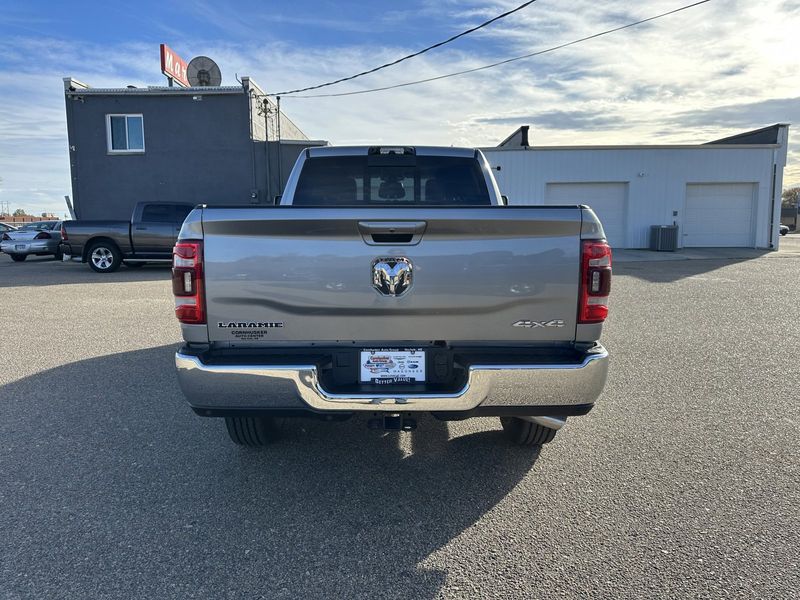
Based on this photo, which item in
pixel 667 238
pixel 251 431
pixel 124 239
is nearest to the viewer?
pixel 251 431

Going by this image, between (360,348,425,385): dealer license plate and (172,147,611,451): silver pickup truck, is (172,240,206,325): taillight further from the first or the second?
(360,348,425,385): dealer license plate

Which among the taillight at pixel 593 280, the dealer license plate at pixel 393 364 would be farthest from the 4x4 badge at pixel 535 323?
the dealer license plate at pixel 393 364

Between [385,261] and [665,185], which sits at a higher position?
[665,185]

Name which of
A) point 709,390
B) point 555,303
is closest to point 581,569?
point 555,303

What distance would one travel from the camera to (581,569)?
2557mm

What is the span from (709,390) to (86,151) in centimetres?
2081

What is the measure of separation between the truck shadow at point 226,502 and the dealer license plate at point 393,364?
0.76 m

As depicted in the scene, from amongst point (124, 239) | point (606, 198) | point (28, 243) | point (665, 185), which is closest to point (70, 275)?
point (124, 239)

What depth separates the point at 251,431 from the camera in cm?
369

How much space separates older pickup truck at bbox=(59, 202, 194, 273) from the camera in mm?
14930

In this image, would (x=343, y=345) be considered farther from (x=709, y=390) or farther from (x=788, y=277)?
(x=788, y=277)

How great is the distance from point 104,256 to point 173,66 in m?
9.81

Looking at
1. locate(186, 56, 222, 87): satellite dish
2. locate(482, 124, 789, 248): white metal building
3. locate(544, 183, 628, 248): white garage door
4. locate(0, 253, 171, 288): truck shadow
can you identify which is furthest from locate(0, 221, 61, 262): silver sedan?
locate(544, 183, 628, 248): white garage door

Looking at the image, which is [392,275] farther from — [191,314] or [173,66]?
[173,66]
